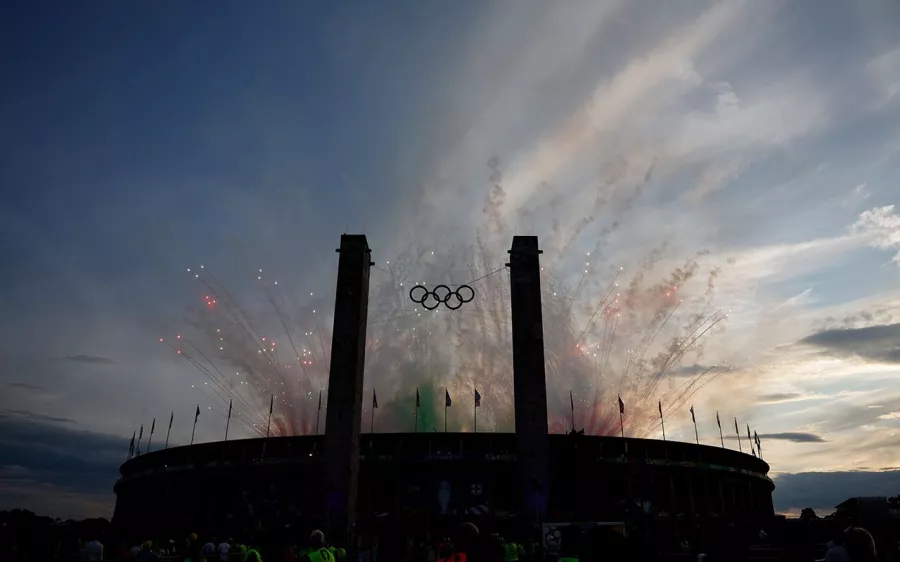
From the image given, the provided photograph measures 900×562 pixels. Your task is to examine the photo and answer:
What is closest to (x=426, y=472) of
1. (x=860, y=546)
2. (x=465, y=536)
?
(x=860, y=546)

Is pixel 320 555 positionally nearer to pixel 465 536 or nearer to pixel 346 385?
pixel 465 536

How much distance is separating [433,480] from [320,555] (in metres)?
44.2

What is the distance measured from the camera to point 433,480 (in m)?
51.6

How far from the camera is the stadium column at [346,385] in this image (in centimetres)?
4138

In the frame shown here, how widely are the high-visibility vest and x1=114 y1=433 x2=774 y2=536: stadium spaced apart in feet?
131

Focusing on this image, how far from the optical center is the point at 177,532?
1629 inches

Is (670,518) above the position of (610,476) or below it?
below

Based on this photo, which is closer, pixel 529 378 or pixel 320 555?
pixel 320 555

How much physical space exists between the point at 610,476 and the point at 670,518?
6.41 metres

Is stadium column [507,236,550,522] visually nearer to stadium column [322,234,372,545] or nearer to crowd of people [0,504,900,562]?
crowd of people [0,504,900,562]

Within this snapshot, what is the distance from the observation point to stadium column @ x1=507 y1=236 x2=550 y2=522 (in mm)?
41594

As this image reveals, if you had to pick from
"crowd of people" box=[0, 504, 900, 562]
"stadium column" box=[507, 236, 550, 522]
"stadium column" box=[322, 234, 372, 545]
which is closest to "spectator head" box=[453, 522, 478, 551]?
"crowd of people" box=[0, 504, 900, 562]

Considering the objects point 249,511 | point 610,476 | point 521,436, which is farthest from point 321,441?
point 610,476

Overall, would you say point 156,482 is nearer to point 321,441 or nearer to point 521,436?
point 321,441
